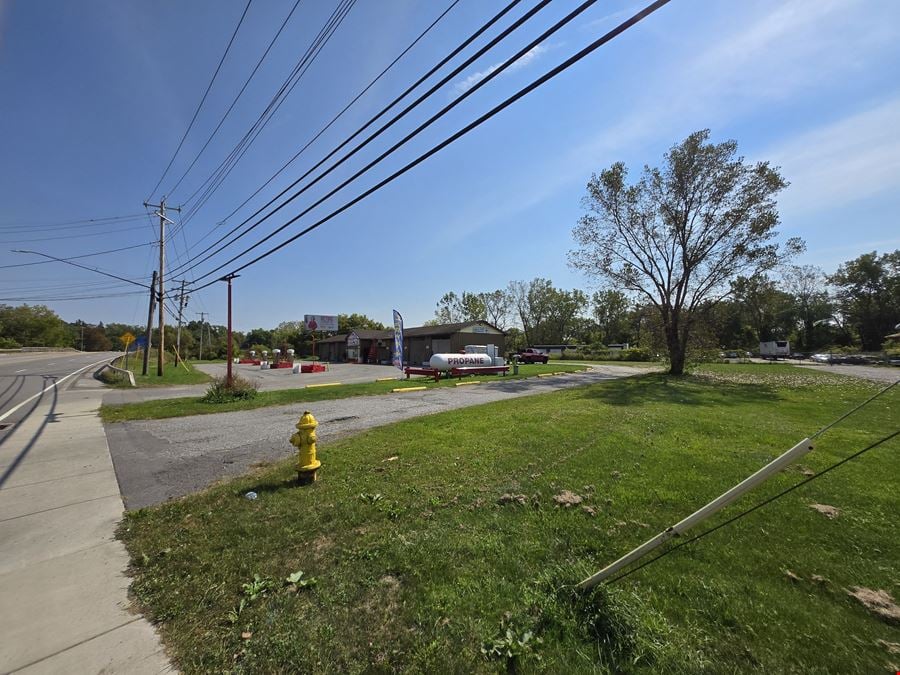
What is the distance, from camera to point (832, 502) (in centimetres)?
412

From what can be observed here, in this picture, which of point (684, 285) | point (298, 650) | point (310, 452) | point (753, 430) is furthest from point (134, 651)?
point (684, 285)

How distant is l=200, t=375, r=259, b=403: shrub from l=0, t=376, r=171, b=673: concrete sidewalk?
21.3ft

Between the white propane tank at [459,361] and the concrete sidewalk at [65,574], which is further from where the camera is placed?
the white propane tank at [459,361]

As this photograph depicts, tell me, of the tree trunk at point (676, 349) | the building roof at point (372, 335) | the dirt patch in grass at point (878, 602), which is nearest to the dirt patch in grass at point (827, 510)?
the dirt patch in grass at point (878, 602)

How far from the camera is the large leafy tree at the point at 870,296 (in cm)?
5557

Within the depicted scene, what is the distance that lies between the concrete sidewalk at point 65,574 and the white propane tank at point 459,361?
1581 centimetres

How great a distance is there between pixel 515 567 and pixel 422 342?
37098mm

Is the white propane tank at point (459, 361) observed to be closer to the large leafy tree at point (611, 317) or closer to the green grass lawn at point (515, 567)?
the green grass lawn at point (515, 567)

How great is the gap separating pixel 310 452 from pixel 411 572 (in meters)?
2.68

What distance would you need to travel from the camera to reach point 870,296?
2357 inches

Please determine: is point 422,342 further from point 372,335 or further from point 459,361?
point 459,361

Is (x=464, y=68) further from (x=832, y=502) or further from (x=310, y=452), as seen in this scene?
(x=832, y=502)

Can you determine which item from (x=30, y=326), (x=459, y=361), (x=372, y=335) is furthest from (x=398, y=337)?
(x=30, y=326)

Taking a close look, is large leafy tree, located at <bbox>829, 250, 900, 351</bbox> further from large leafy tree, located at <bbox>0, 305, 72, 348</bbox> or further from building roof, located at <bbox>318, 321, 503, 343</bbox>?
large leafy tree, located at <bbox>0, 305, 72, 348</bbox>
